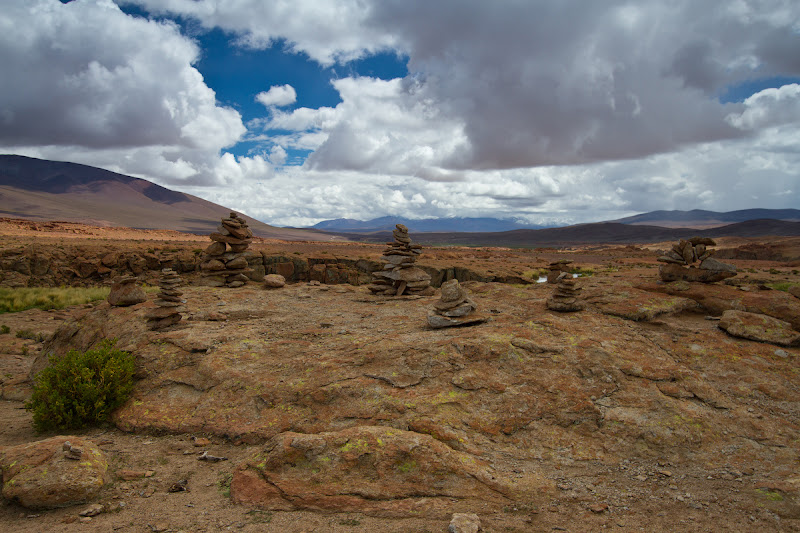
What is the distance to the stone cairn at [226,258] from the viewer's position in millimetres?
17625

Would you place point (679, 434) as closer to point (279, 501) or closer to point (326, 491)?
point (326, 491)

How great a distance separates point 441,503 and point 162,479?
4.57 metres

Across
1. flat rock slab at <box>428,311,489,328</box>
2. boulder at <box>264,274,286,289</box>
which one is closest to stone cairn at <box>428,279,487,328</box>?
flat rock slab at <box>428,311,489,328</box>

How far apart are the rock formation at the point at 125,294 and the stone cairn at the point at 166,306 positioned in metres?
2.31

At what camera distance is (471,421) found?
7.31 meters

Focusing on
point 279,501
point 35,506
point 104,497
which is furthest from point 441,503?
point 35,506

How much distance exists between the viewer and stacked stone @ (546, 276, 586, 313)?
37.2 feet

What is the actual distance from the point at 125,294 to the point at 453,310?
10646 millimetres

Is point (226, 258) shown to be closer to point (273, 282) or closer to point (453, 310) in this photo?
point (273, 282)

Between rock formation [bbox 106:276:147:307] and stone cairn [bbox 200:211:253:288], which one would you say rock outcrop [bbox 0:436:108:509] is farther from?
stone cairn [bbox 200:211:253:288]

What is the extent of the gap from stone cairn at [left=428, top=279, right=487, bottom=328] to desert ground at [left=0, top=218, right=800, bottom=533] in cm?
34

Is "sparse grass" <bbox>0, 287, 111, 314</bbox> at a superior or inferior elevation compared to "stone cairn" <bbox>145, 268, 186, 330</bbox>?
inferior

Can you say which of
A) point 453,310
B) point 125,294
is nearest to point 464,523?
point 453,310

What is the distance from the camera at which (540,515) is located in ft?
18.0
